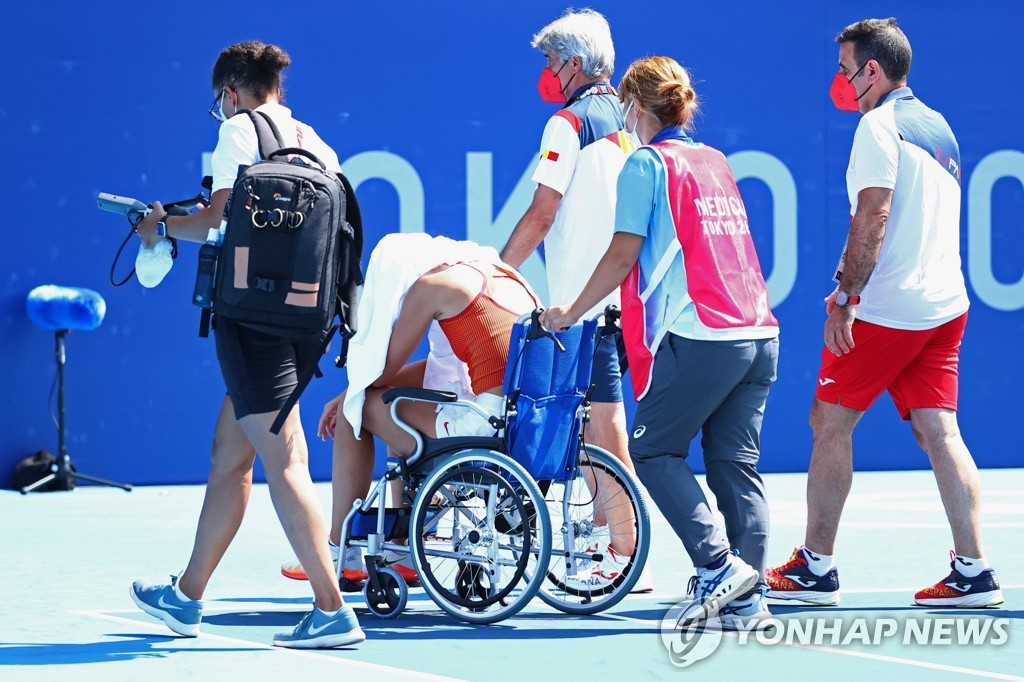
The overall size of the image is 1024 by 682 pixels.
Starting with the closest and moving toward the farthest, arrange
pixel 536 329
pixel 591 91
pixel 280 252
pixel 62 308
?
pixel 280 252 < pixel 536 329 < pixel 591 91 < pixel 62 308

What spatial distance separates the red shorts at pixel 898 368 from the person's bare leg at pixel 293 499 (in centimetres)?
189

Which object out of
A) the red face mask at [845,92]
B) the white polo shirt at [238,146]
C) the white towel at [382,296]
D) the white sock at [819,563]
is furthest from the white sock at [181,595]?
the red face mask at [845,92]

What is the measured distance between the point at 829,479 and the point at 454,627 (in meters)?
1.36

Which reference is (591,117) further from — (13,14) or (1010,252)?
(1010,252)

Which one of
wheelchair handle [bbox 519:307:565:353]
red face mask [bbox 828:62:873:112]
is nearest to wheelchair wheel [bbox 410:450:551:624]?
wheelchair handle [bbox 519:307:565:353]

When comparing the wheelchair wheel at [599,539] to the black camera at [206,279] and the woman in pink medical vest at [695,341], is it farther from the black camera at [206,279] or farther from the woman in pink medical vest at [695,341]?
the black camera at [206,279]

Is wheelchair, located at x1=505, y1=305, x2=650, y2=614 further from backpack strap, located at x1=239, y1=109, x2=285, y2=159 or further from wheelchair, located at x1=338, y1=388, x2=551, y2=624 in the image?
backpack strap, located at x1=239, y1=109, x2=285, y2=159

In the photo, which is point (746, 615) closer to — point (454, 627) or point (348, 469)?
point (454, 627)

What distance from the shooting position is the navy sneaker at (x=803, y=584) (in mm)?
5164

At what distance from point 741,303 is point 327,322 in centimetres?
124

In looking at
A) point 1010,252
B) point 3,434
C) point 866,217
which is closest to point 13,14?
point 3,434

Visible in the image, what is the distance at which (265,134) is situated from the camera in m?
4.61

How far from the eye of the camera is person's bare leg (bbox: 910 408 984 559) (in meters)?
5.09

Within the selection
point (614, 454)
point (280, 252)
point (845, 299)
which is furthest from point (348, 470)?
point (845, 299)
